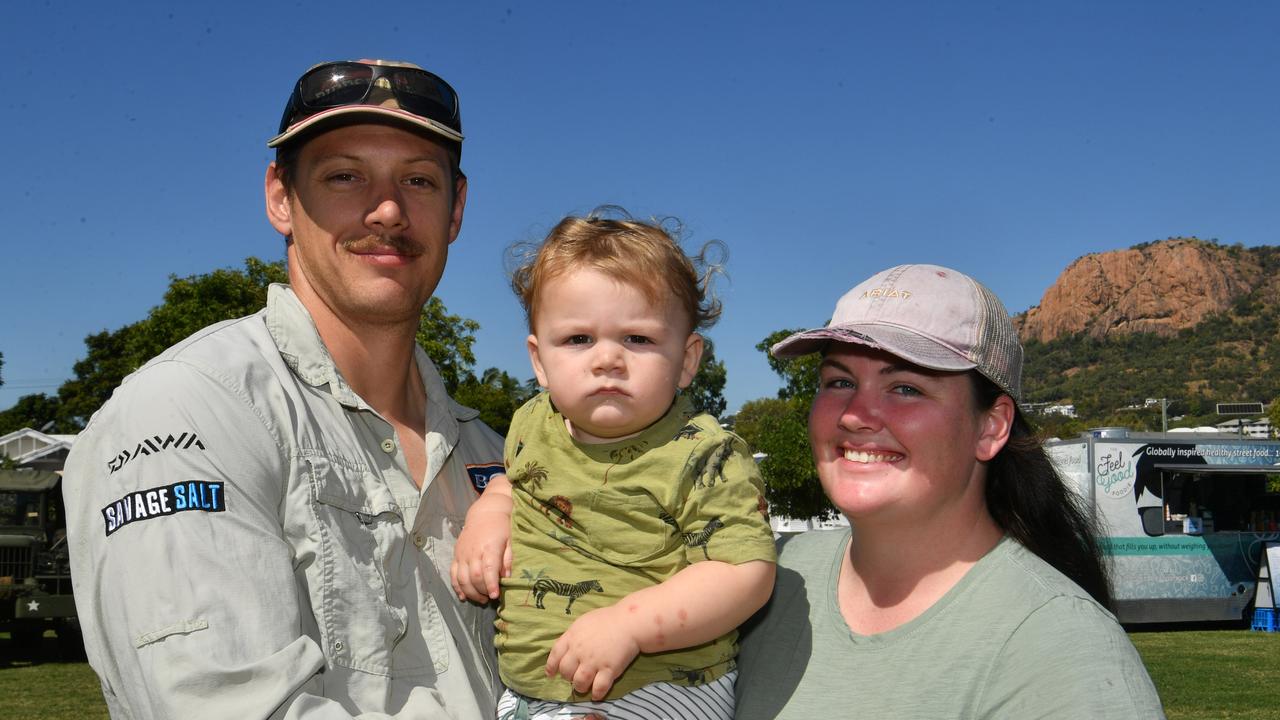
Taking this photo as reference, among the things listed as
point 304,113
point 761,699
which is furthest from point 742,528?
point 304,113

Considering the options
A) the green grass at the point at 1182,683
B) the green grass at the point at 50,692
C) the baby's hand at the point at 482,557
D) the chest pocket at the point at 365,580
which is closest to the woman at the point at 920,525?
the baby's hand at the point at 482,557

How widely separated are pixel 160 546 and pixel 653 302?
1332mm

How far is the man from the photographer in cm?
213

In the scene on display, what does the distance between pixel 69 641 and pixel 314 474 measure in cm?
1734

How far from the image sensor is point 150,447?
224 cm

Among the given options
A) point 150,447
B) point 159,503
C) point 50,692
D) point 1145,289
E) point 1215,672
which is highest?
point 1145,289

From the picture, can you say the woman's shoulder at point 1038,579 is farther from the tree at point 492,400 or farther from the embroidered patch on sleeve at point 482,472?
the tree at point 492,400

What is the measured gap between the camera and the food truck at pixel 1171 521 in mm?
18500

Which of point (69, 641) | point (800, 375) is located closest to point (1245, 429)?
point (800, 375)

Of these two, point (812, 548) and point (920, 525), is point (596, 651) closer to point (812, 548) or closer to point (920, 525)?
point (920, 525)

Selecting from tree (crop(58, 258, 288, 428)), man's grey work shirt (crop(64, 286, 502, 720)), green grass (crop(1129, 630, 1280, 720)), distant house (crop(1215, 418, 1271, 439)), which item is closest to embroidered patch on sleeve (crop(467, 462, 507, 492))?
man's grey work shirt (crop(64, 286, 502, 720))

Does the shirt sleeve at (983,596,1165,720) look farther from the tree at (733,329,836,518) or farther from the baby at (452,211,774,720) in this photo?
the tree at (733,329,836,518)

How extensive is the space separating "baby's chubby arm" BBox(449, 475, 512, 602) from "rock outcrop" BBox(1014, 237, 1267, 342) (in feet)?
495

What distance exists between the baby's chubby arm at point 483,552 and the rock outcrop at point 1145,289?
495 ft
